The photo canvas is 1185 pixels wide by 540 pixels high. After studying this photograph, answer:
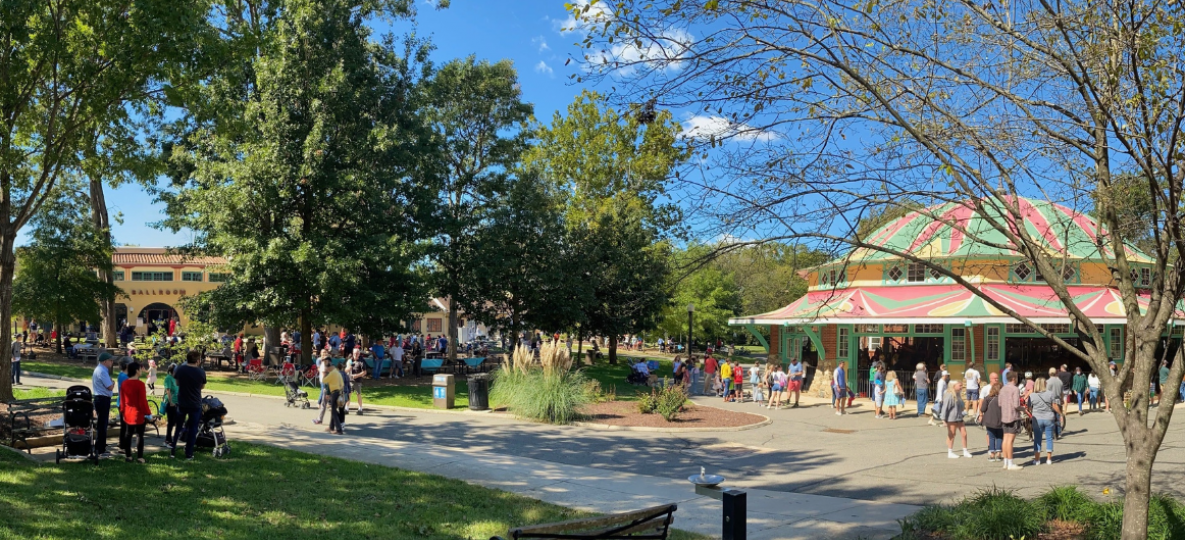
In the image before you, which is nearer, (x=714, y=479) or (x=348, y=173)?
(x=714, y=479)

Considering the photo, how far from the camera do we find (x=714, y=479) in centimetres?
704

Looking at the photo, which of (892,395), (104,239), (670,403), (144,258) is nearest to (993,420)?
(670,403)

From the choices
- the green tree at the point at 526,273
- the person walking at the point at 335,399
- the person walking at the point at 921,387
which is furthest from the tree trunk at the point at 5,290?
the person walking at the point at 921,387

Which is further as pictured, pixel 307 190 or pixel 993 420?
pixel 307 190

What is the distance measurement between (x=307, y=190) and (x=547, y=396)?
12.4 m

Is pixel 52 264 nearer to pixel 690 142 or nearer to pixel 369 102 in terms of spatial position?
pixel 369 102

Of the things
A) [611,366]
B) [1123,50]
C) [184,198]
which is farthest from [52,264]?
[1123,50]

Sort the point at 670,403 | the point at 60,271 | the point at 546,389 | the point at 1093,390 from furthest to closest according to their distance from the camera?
1. the point at 60,271
2. the point at 1093,390
3. the point at 670,403
4. the point at 546,389

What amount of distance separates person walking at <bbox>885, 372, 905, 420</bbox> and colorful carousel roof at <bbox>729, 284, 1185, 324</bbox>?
10.2 ft

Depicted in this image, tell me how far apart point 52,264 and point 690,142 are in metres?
32.2

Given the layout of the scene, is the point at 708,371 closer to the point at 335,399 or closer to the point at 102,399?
the point at 335,399

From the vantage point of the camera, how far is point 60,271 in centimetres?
3197

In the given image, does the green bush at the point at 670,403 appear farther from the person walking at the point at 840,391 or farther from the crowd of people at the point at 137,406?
the crowd of people at the point at 137,406

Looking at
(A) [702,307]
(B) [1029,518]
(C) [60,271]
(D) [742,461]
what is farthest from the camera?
(A) [702,307]
